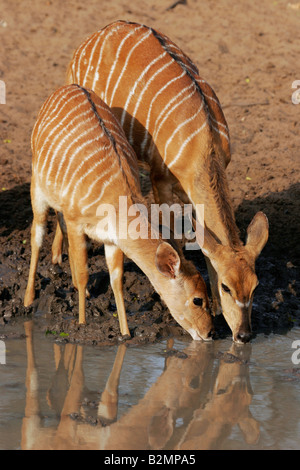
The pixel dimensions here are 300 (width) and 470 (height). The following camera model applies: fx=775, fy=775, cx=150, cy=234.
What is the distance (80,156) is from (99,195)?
403mm

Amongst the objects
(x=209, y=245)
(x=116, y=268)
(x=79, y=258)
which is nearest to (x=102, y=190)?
(x=79, y=258)

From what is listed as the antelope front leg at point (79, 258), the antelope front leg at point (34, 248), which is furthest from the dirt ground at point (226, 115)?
the antelope front leg at point (79, 258)

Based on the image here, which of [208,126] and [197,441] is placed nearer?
[197,441]

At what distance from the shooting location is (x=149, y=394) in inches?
188

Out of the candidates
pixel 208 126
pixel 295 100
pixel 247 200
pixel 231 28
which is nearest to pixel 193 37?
pixel 231 28

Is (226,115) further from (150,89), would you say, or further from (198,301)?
(198,301)

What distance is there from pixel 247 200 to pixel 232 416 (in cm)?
383

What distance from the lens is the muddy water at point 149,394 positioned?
414 centimetres

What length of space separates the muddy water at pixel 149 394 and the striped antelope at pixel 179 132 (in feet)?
1.27

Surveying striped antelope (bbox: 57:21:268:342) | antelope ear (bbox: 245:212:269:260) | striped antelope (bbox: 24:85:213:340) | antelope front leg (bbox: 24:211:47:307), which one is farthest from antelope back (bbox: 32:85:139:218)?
antelope ear (bbox: 245:212:269:260)

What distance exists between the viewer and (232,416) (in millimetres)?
4492

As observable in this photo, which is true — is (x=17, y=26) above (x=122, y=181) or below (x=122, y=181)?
below

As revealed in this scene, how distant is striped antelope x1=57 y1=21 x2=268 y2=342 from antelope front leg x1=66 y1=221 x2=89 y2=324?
2.99ft
